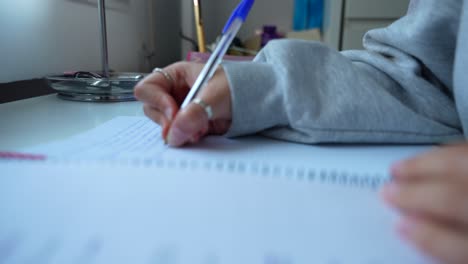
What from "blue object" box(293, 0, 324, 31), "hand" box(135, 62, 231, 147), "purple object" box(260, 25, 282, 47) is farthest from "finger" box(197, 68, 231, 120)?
"blue object" box(293, 0, 324, 31)

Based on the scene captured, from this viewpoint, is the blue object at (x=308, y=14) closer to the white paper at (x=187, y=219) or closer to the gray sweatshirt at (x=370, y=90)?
the gray sweatshirt at (x=370, y=90)

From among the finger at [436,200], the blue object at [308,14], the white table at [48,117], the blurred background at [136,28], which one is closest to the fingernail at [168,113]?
the white table at [48,117]

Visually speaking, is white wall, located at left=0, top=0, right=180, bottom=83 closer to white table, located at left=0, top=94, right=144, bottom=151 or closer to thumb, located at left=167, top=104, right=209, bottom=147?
white table, located at left=0, top=94, right=144, bottom=151

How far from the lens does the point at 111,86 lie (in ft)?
2.06

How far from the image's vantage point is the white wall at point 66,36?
22.1 inches

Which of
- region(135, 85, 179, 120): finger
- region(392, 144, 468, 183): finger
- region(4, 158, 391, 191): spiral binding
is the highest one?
region(392, 144, 468, 183): finger

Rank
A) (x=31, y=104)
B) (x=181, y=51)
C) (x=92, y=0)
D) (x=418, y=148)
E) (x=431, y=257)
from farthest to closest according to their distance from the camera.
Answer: (x=181, y=51)
(x=92, y=0)
(x=31, y=104)
(x=418, y=148)
(x=431, y=257)

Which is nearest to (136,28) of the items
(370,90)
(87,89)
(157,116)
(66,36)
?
(66,36)

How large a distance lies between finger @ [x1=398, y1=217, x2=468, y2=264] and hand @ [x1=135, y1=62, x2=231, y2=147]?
0.64 ft

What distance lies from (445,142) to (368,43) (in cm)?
15

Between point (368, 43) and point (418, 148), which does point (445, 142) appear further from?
point (368, 43)

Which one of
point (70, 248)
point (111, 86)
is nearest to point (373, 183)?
point (70, 248)

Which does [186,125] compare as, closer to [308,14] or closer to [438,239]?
[438,239]

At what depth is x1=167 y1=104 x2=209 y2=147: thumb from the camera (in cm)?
30
